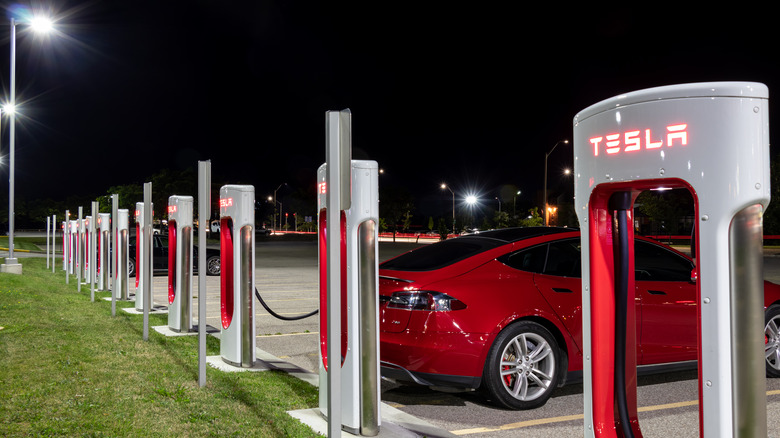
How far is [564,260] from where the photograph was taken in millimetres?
6047

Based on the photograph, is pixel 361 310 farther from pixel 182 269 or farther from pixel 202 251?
pixel 182 269

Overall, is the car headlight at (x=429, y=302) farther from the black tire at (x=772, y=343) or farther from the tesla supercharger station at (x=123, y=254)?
the tesla supercharger station at (x=123, y=254)

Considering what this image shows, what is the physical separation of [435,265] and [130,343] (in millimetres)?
4301

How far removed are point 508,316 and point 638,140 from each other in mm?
2919

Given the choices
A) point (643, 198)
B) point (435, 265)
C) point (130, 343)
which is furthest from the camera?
point (643, 198)

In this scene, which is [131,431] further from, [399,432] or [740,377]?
[740,377]

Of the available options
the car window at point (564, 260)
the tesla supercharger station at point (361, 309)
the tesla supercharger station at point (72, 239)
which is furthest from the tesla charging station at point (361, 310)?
the tesla supercharger station at point (72, 239)

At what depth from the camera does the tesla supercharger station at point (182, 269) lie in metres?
9.20

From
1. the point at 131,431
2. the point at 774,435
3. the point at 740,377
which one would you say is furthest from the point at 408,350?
the point at 740,377

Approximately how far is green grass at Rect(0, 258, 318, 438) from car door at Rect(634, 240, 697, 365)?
2.97 m

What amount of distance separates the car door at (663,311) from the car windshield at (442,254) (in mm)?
1342

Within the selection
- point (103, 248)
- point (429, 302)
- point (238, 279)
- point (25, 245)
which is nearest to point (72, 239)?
point (103, 248)

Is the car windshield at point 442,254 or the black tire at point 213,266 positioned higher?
the car windshield at point 442,254

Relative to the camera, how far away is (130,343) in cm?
808
